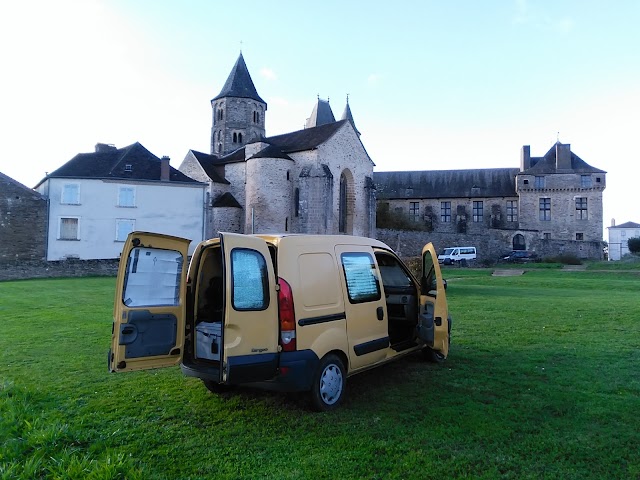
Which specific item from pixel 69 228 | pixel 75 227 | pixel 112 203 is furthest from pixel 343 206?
pixel 69 228

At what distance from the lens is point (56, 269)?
25.3 meters

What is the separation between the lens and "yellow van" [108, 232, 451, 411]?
13.6 feet

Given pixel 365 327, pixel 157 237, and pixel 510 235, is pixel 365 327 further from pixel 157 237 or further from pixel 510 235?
pixel 510 235

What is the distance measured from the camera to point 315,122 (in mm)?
54250

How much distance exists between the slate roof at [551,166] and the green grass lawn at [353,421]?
47556 mm

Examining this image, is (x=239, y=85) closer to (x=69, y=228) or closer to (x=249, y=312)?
(x=69, y=228)

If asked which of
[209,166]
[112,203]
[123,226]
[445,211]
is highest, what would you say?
[209,166]

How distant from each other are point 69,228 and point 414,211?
3774 cm

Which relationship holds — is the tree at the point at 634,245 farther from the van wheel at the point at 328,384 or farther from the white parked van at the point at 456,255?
the van wheel at the point at 328,384

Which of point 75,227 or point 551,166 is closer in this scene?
point 75,227

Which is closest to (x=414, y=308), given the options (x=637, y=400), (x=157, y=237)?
(x=637, y=400)

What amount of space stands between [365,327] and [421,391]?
3.02ft

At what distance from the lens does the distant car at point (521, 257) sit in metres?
41.8

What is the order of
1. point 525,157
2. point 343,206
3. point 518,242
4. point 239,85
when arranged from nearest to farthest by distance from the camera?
point 343,206, point 518,242, point 239,85, point 525,157
